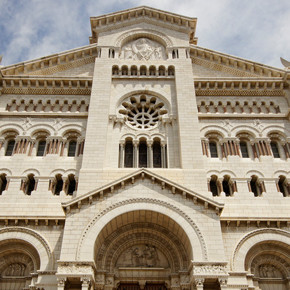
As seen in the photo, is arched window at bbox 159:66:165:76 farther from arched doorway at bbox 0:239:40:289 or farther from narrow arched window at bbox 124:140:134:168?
arched doorway at bbox 0:239:40:289

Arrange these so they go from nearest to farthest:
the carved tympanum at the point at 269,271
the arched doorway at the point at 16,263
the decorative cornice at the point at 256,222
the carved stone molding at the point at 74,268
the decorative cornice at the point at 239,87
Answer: the carved stone molding at the point at 74,268 < the arched doorway at the point at 16,263 < the carved tympanum at the point at 269,271 < the decorative cornice at the point at 256,222 < the decorative cornice at the point at 239,87

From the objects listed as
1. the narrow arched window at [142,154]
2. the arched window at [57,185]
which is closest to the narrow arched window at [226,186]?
the narrow arched window at [142,154]

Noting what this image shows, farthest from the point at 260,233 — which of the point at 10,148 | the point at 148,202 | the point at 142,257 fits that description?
the point at 10,148

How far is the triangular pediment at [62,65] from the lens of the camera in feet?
86.4

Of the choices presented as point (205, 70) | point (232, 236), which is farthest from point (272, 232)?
point (205, 70)

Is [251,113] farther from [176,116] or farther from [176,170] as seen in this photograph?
[176,170]

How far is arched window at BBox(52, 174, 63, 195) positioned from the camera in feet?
68.9

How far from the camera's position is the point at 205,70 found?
90.5 feet

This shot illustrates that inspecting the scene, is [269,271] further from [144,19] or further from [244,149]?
[144,19]

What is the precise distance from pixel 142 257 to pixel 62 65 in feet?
55.0

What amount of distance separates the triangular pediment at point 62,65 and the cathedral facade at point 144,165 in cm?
8

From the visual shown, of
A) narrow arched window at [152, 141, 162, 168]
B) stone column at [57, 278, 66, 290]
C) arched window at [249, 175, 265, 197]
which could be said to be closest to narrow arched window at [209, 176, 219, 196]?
arched window at [249, 175, 265, 197]

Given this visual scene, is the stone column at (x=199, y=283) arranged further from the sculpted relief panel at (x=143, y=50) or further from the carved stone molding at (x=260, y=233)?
the sculpted relief panel at (x=143, y=50)

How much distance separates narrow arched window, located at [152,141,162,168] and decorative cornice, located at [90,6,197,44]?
11.3m
